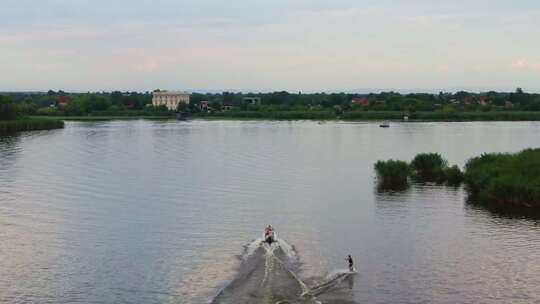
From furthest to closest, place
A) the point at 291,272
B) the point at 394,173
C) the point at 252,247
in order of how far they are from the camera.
Result: the point at 394,173 → the point at 252,247 → the point at 291,272

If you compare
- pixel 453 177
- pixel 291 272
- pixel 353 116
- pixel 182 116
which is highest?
pixel 353 116

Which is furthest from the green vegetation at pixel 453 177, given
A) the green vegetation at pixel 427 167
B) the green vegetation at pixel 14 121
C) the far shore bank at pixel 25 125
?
the green vegetation at pixel 14 121

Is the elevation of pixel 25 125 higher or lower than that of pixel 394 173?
higher

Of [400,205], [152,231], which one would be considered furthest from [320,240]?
[400,205]

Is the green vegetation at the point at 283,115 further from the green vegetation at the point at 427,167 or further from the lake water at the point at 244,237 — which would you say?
the green vegetation at the point at 427,167

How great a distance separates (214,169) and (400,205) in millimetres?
22824

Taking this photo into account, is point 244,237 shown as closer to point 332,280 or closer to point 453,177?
point 332,280

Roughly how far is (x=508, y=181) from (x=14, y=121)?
322ft

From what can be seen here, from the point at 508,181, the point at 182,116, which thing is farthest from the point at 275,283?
the point at 182,116

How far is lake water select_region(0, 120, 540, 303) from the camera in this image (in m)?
27.1

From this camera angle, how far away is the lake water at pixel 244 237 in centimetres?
2712

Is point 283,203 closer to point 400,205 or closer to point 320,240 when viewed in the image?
point 400,205

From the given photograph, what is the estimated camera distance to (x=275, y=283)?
89.6 feet

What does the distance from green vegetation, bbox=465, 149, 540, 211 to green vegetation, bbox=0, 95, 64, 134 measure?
8899 cm
